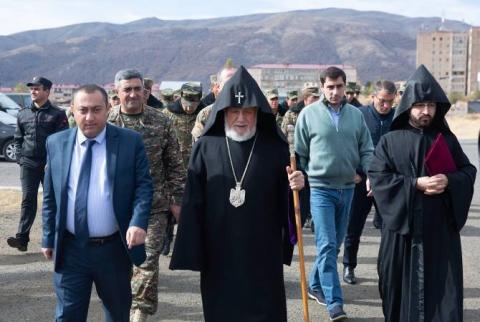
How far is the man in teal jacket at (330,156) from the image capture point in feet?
20.1

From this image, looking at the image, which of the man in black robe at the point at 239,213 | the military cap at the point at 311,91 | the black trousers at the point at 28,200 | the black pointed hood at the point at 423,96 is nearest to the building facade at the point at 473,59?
the military cap at the point at 311,91

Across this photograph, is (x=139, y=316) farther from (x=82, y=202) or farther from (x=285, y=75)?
(x=285, y=75)

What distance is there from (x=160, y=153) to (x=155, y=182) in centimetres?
22

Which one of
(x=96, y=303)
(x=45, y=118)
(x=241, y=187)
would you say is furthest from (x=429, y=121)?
(x=45, y=118)

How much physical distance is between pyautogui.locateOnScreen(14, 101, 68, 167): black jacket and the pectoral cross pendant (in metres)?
4.45

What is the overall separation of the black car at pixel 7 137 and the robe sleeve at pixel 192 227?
52.3 feet

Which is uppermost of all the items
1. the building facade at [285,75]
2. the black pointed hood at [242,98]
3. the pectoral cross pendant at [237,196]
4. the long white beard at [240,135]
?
the black pointed hood at [242,98]

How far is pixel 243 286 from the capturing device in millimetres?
4566

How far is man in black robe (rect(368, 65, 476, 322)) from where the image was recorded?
16.2ft

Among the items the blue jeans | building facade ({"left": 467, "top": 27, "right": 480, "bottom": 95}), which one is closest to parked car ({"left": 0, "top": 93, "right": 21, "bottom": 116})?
the blue jeans

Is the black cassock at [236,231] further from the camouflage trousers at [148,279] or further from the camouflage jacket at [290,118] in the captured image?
the camouflage jacket at [290,118]

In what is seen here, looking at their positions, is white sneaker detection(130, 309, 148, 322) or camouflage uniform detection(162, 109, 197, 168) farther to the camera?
camouflage uniform detection(162, 109, 197, 168)

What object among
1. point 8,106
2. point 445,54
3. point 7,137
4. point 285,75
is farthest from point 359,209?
point 445,54

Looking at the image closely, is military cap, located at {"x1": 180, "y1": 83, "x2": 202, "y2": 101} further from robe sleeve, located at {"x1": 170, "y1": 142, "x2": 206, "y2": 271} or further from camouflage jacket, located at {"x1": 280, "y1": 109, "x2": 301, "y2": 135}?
robe sleeve, located at {"x1": 170, "y1": 142, "x2": 206, "y2": 271}
